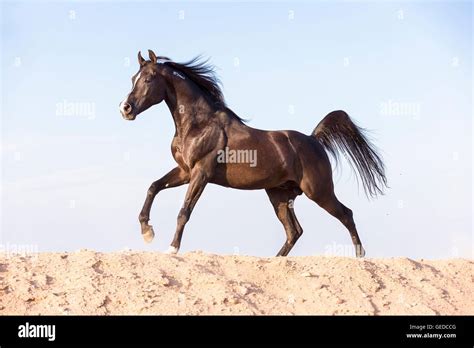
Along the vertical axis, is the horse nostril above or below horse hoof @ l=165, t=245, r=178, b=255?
above


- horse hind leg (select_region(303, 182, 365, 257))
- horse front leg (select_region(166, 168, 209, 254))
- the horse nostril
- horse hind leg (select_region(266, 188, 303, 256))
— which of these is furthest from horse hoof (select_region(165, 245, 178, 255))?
horse hind leg (select_region(303, 182, 365, 257))

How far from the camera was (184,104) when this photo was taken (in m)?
13.0

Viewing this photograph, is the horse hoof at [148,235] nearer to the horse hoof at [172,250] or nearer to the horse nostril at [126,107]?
the horse hoof at [172,250]

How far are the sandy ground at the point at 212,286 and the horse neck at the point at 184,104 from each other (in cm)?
251

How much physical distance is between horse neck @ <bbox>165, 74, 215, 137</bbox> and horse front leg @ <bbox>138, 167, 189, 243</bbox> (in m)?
0.67

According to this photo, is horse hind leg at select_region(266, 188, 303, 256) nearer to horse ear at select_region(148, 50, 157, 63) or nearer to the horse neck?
the horse neck

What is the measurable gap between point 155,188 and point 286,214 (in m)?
2.46

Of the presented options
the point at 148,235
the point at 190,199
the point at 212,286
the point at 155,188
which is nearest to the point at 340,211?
the point at 190,199

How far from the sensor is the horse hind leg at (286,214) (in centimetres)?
1371

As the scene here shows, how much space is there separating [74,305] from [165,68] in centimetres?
476

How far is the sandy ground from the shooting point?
32.7 feet
